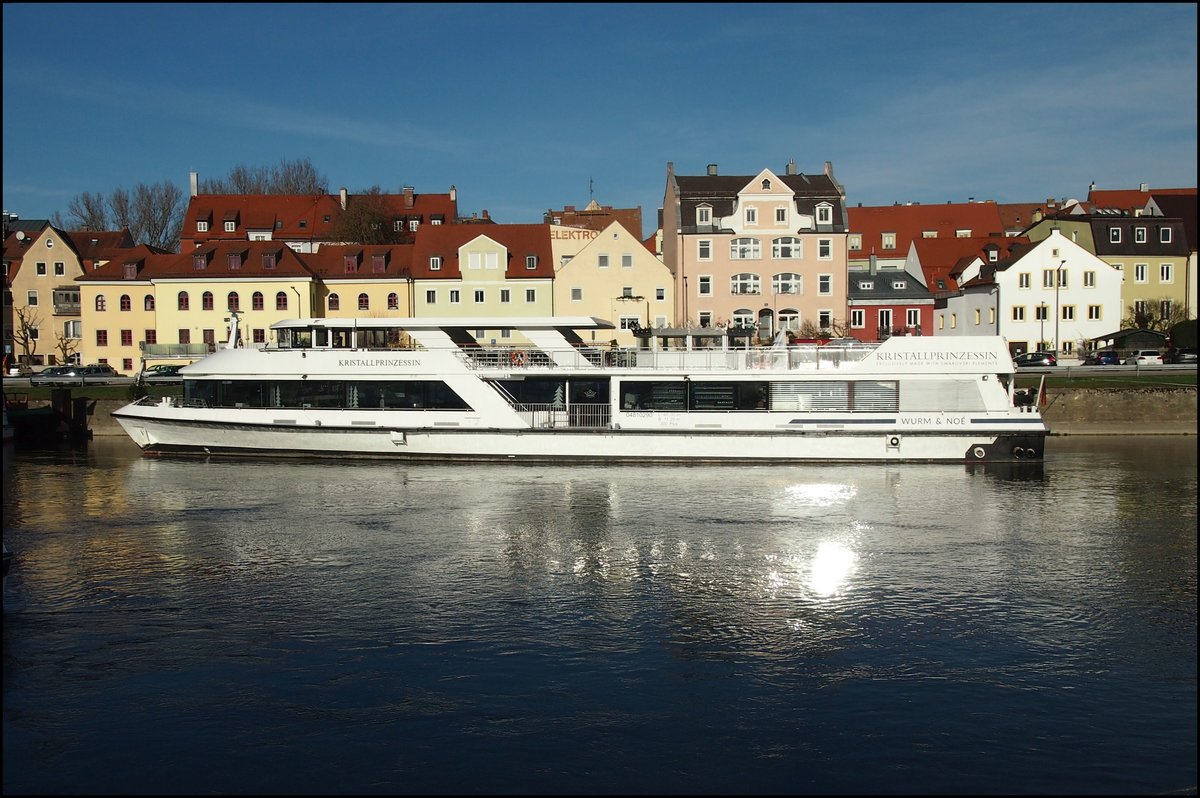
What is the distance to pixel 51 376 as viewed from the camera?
5531 centimetres

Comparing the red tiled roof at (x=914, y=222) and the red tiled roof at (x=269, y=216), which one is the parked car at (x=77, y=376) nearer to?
the red tiled roof at (x=269, y=216)

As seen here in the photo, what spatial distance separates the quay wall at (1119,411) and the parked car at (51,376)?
1723 inches

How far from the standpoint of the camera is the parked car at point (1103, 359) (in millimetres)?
54531

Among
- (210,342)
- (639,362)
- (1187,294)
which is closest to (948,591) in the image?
(639,362)

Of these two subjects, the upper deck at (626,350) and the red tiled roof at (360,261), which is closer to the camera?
the upper deck at (626,350)

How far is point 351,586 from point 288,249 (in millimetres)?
47270

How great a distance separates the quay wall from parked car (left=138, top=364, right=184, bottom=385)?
37749 mm

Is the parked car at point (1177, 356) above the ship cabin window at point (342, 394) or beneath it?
above

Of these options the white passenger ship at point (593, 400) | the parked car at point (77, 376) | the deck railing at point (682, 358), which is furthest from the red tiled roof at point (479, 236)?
the deck railing at point (682, 358)

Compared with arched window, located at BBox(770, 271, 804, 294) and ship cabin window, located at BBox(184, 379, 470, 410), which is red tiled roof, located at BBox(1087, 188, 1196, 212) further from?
ship cabin window, located at BBox(184, 379, 470, 410)

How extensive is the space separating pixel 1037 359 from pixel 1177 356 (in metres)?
6.66

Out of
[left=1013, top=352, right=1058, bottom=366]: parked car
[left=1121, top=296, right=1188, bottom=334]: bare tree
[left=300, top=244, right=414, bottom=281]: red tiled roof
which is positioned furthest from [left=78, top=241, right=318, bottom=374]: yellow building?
[left=1121, top=296, right=1188, bottom=334]: bare tree

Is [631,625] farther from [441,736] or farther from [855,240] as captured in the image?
[855,240]

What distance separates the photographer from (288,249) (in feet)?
205
